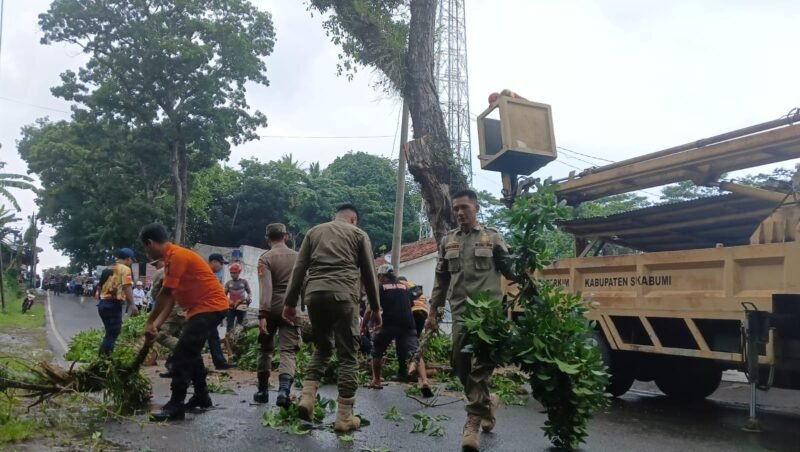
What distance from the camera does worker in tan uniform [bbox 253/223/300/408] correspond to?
678 centimetres

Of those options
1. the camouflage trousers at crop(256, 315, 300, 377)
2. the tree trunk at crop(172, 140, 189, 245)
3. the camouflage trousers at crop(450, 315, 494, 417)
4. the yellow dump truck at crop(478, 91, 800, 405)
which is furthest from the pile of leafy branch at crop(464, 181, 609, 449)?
the tree trunk at crop(172, 140, 189, 245)

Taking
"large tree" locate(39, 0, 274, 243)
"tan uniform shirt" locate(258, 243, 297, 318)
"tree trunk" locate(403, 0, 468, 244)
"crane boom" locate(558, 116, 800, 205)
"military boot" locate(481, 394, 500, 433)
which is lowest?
"military boot" locate(481, 394, 500, 433)

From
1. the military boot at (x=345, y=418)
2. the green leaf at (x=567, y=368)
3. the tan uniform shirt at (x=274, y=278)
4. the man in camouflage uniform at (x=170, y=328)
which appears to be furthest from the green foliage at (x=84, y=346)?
the green leaf at (x=567, y=368)

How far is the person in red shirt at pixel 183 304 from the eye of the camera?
6000 mm

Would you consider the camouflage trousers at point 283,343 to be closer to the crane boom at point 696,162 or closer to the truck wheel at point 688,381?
the crane boom at point 696,162

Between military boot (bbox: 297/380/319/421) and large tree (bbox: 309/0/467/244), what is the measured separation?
683cm

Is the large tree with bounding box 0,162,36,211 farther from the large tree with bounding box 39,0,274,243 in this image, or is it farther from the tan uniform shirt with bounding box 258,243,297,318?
the tan uniform shirt with bounding box 258,243,297,318

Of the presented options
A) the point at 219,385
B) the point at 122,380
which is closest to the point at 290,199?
the point at 219,385

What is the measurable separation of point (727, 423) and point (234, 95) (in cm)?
2877

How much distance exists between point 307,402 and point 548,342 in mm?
1985

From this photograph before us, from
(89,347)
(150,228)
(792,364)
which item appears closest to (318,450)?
(150,228)

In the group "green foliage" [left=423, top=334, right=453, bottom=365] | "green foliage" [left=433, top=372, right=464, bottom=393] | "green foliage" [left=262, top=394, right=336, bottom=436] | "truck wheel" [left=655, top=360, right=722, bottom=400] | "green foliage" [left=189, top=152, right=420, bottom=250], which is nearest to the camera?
"green foliage" [left=262, top=394, right=336, bottom=436]

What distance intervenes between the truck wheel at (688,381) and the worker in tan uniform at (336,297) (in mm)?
4447

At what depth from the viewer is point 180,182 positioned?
32.0 meters
